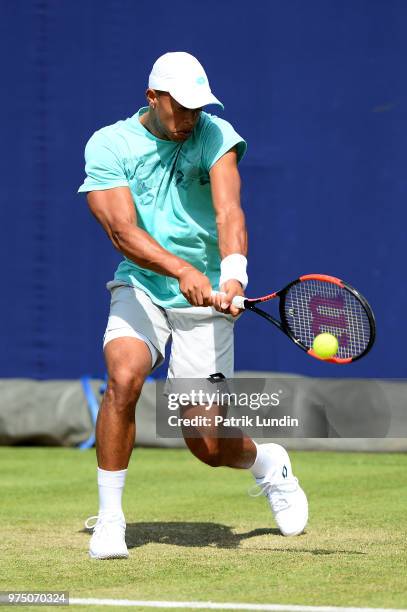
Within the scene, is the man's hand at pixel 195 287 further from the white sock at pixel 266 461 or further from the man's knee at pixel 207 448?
the white sock at pixel 266 461

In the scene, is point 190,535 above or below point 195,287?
below

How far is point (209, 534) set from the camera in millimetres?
5410

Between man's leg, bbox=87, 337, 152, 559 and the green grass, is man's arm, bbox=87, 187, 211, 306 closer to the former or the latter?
man's leg, bbox=87, 337, 152, 559

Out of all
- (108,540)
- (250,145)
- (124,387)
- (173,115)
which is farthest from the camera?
(250,145)

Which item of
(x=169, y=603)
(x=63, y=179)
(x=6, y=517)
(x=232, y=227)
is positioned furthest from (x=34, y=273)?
(x=169, y=603)

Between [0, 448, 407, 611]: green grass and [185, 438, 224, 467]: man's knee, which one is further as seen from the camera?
[185, 438, 224, 467]: man's knee

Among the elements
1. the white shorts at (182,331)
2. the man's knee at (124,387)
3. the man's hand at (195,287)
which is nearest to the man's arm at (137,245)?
the man's hand at (195,287)

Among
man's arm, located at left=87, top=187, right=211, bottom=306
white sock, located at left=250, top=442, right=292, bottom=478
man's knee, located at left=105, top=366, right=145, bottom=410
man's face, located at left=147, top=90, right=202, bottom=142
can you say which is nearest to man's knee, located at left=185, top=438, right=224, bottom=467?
white sock, located at left=250, top=442, right=292, bottom=478

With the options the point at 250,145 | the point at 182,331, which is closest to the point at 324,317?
the point at 182,331

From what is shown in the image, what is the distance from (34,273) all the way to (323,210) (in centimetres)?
201

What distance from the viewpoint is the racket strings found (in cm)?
509

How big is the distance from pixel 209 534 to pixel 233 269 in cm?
121

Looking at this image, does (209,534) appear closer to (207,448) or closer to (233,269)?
(207,448)

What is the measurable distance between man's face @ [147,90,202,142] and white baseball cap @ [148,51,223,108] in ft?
0.16
